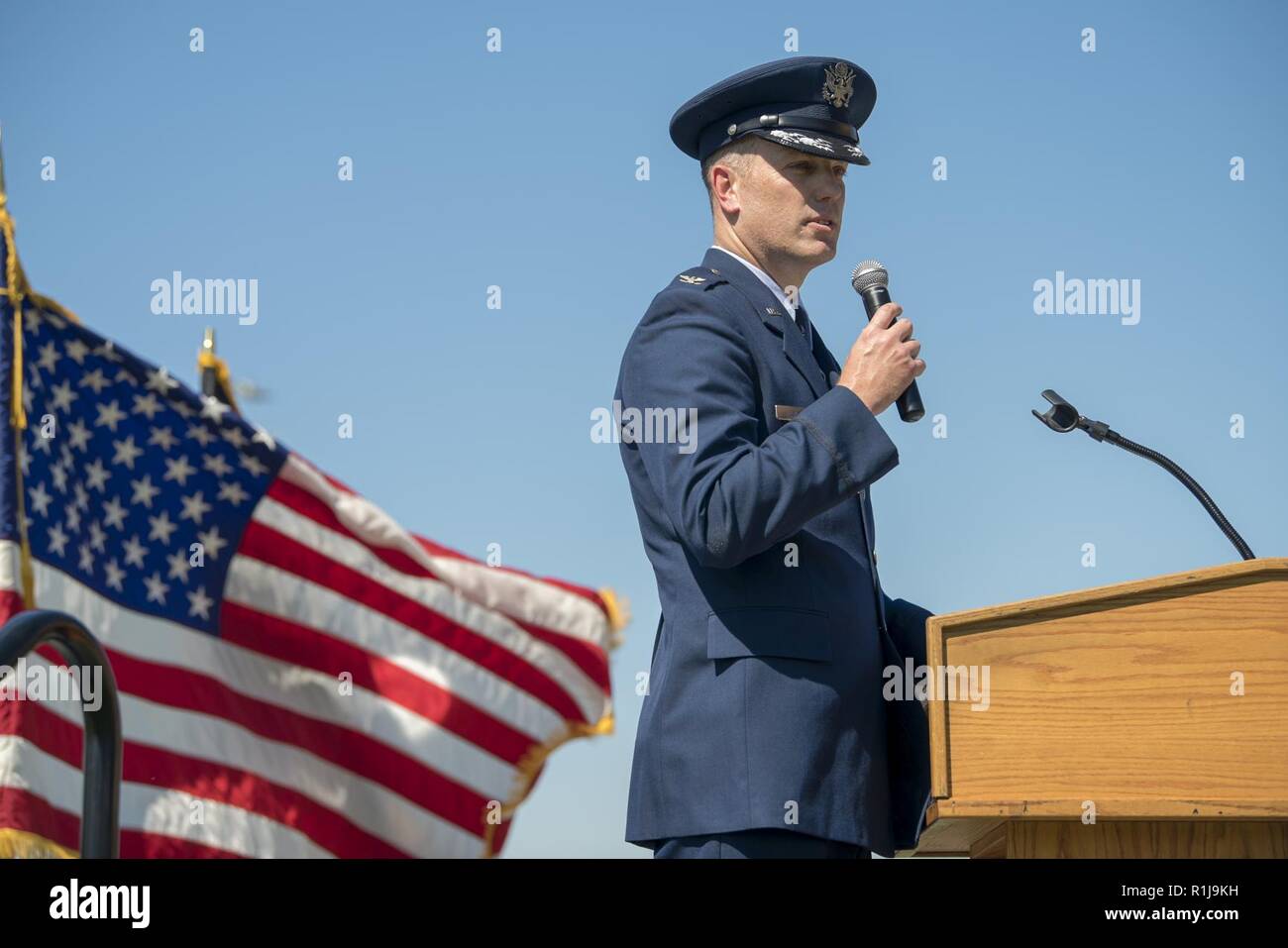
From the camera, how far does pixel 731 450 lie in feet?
10.2

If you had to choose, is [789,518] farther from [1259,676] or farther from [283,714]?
[283,714]

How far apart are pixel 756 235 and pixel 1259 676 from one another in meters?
1.42

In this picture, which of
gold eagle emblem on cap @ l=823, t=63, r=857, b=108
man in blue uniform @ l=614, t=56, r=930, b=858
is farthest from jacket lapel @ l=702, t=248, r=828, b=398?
gold eagle emblem on cap @ l=823, t=63, r=857, b=108

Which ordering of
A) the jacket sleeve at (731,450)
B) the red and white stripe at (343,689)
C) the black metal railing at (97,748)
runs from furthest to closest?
the red and white stripe at (343,689) < the black metal railing at (97,748) < the jacket sleeve at (731,450)

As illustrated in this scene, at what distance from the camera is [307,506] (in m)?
9.00

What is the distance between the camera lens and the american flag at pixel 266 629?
793 cm

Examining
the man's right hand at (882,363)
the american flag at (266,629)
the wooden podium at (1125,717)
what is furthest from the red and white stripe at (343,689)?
the wooden podium at (1125,717)

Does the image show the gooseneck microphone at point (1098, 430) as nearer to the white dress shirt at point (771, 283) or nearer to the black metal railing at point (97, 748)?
the white dress shirt at point (771, 283)

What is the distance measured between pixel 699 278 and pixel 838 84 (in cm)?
60

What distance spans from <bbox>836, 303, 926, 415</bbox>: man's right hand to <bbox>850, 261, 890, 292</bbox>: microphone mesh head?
10.1 inches

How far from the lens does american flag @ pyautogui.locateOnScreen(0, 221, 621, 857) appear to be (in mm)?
7934

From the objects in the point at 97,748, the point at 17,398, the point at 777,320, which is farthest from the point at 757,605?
the point at 17,398

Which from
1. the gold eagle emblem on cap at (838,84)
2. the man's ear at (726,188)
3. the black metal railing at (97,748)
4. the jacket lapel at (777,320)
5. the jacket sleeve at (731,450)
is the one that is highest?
the gold eagle emblem on cap at (838,84)
